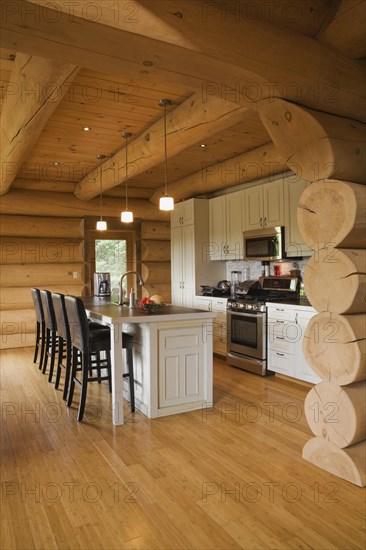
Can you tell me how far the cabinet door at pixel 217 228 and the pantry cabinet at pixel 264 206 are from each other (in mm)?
567

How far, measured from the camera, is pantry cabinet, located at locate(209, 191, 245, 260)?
595 centimetres

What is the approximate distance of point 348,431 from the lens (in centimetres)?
257

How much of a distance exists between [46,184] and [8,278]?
5.43 ft

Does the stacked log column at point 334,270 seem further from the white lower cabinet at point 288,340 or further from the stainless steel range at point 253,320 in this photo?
the stainless steel range at point 253,320

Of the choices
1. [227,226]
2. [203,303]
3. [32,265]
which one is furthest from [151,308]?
[32,265]

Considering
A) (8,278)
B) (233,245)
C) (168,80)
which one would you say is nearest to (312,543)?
(168,80)

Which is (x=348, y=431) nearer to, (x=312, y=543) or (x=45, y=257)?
(x=312, y=543)

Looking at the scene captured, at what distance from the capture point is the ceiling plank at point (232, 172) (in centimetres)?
498

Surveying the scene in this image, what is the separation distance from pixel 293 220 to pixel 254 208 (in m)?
0.79

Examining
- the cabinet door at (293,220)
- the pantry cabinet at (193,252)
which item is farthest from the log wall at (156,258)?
the cabinet door at (293,220)

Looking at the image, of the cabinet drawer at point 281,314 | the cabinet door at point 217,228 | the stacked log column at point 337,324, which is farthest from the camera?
the cabinet door at point 217,228

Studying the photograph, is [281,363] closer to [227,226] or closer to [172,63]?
[227,226]

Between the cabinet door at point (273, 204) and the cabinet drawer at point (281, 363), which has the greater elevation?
the cabinet door at point (273, 204)

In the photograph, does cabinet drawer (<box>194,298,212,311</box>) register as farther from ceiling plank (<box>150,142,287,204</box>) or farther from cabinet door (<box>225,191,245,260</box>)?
ceiling plank (<box>150,142,287,204</box>)
